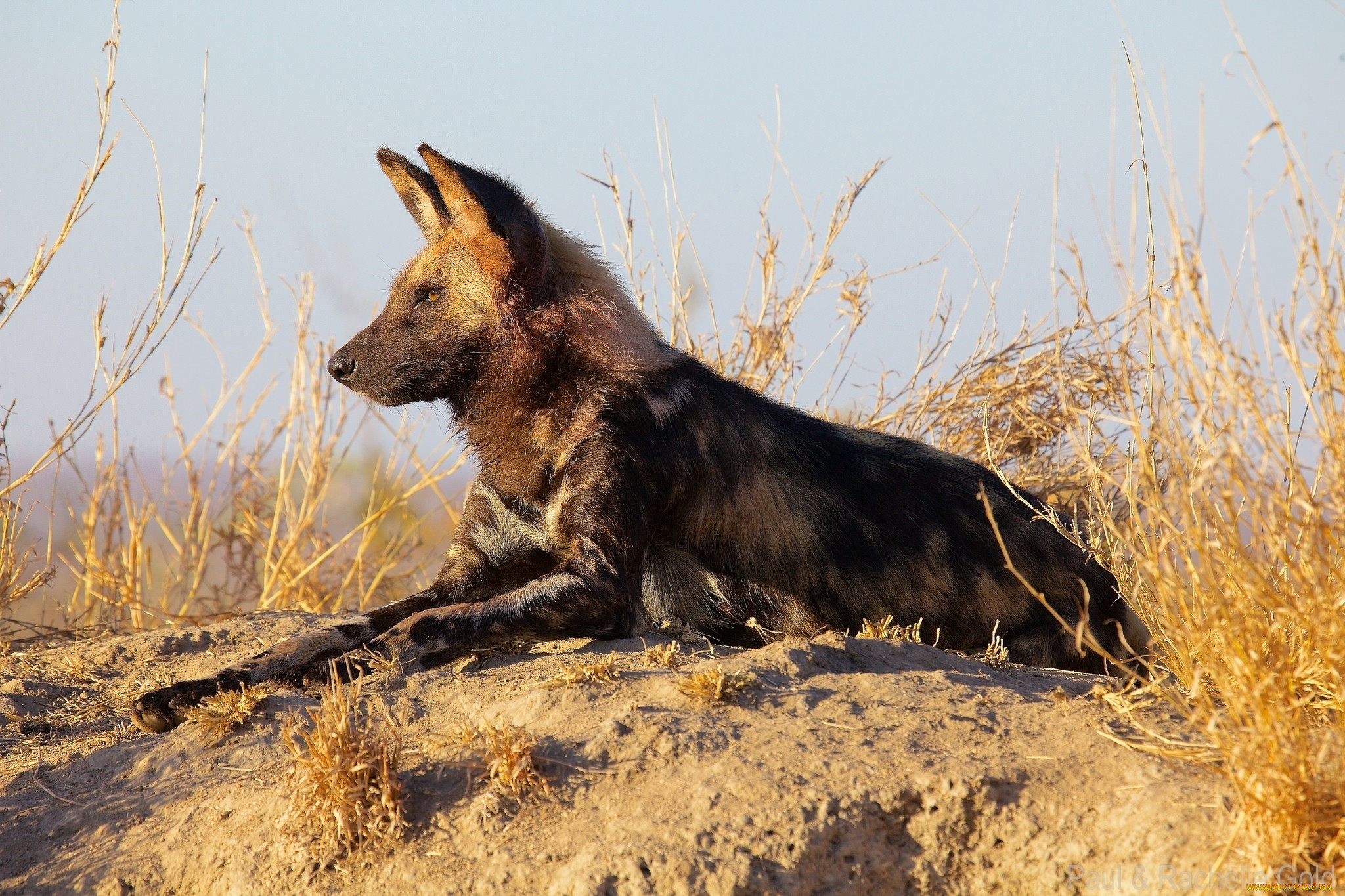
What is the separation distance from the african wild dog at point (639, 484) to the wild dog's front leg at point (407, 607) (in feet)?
0.03

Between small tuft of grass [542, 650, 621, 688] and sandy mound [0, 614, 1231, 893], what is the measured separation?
43 mm

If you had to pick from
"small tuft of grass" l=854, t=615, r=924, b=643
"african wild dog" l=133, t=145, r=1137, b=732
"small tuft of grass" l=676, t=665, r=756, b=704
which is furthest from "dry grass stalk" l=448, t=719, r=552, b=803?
"small tuft of grass" l=854, t=615, r=924, b=643

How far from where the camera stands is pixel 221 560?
733cm

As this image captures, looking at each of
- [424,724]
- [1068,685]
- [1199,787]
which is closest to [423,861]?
[424,724]

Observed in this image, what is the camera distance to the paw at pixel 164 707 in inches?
134

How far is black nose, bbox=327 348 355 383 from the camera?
4.27 meters

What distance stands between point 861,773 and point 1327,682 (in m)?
1.16

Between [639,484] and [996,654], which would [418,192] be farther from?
[996,654]

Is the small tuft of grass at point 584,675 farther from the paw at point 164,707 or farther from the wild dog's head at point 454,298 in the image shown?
the wild dog's head at point 454,298

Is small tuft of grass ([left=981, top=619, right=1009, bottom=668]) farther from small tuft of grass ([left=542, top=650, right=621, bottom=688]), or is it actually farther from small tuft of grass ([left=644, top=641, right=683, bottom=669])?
small tuft of grass ([left=542, top=650, right=621, bottom=688])

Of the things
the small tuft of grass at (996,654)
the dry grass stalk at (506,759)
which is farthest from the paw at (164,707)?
the small tuft of grass at (996,654)

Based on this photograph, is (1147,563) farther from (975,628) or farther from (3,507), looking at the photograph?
(3,507)

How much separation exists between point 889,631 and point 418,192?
2.64 m

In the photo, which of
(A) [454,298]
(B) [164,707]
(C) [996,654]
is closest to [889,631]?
(C) [996,654]
